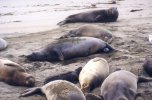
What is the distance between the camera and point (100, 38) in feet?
30.4

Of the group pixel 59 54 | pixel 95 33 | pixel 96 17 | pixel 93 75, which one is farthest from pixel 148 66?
pixel 96 17

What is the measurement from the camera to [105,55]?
26.6 ft

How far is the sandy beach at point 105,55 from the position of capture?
6363 mm

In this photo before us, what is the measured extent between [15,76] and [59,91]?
1.53 metres

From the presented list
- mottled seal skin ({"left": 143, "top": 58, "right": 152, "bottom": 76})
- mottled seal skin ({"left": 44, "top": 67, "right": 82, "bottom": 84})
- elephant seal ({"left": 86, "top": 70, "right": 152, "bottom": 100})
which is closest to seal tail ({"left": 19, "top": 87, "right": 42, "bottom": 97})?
mottled seal skin ({"left": 44, "top": 67, "right": 82, "bottom": 84})

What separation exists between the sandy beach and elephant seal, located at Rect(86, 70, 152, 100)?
22 cm

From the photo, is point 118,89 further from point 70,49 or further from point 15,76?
point 70,49

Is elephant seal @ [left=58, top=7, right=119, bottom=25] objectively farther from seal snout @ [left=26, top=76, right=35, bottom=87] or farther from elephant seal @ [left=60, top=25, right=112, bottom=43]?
seal snout @ [left=26, top=76, right=35, bottom=87]

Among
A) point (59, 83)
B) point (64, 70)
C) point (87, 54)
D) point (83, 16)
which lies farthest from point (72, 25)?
point (59, 83)

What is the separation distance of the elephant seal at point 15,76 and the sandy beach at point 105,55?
12cm

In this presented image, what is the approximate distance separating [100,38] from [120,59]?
1.71 meters

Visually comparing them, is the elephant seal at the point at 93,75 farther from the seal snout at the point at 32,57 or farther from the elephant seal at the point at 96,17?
the elephant seal at the point at 96,17

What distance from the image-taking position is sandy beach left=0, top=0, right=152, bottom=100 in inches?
251

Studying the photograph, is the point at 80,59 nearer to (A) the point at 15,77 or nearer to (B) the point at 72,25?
(A) the point at 15,77
